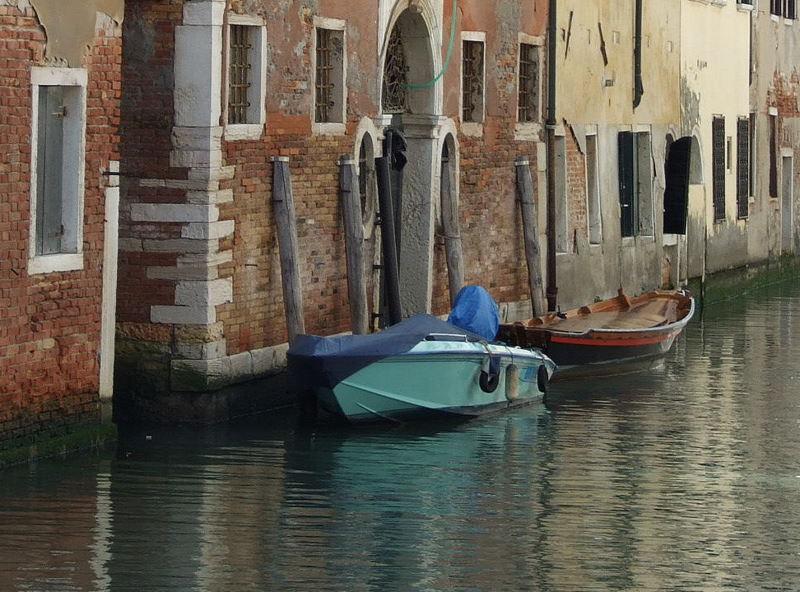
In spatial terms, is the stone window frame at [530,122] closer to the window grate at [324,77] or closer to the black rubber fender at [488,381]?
the window grate at [324,77]

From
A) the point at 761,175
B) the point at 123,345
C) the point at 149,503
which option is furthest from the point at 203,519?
the point at 761,175

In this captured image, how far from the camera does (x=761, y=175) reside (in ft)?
105

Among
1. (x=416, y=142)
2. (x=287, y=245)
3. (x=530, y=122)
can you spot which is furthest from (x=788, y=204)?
(x=287, y=245)

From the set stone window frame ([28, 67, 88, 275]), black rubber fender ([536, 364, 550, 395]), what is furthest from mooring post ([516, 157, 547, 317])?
stone window frame ([28, 67, 88, 275])

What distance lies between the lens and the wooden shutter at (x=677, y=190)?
2653cm

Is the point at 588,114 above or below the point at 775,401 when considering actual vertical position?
above

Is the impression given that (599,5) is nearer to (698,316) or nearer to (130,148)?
(698,316)

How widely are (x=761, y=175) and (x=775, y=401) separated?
595 inches

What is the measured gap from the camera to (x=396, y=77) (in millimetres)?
18891

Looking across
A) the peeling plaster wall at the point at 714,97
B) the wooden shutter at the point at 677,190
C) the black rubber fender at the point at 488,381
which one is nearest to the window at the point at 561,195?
the wooden shutter at the point at 677,190

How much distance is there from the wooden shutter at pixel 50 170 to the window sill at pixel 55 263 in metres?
0.09

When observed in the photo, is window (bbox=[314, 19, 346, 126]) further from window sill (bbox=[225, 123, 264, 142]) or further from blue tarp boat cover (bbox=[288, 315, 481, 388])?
blue tarp boat cover (bbox=[288, 315, 481, 388])

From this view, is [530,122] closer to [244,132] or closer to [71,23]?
[244,132]

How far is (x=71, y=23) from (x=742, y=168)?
19386mm
